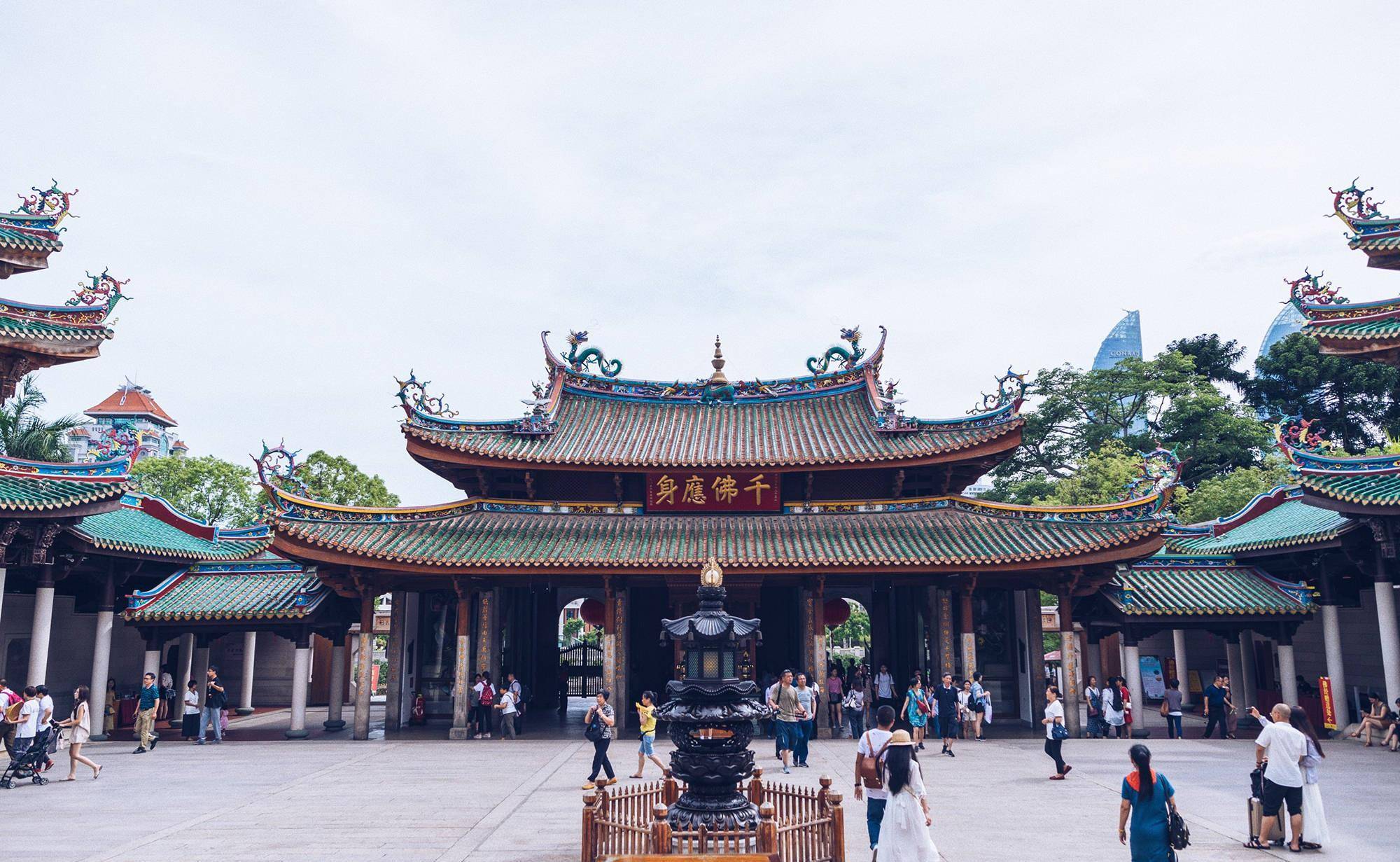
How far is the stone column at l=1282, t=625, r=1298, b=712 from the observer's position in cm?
2120

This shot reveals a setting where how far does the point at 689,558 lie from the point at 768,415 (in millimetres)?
7032

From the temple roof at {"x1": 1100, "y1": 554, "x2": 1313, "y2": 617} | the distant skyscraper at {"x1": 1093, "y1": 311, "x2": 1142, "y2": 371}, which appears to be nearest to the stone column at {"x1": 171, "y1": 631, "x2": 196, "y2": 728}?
the temple roof at {"x1": 1100, "y1": 554, "x2": 1313, "y2": 617}

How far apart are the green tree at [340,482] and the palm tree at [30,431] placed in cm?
988

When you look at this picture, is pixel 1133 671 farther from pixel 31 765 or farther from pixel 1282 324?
pixel 1282 324

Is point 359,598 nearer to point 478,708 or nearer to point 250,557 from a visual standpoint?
point 478,708

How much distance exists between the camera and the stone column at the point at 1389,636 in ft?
61.7

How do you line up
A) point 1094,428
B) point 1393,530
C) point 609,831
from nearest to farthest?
1. point 609,831
2. point 1393,530
3. point 1094,428

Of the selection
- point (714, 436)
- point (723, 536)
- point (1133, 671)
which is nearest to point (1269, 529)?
point (1133, 671)

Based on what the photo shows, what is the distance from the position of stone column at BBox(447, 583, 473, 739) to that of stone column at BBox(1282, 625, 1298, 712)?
18.8m

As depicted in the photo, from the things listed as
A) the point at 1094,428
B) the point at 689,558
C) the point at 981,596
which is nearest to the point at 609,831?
the point at 689,558

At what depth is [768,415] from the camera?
2636 cm

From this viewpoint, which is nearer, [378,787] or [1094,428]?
[378,787]

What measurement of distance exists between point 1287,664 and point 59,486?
27.2m

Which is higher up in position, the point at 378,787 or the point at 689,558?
the point at 689,558
